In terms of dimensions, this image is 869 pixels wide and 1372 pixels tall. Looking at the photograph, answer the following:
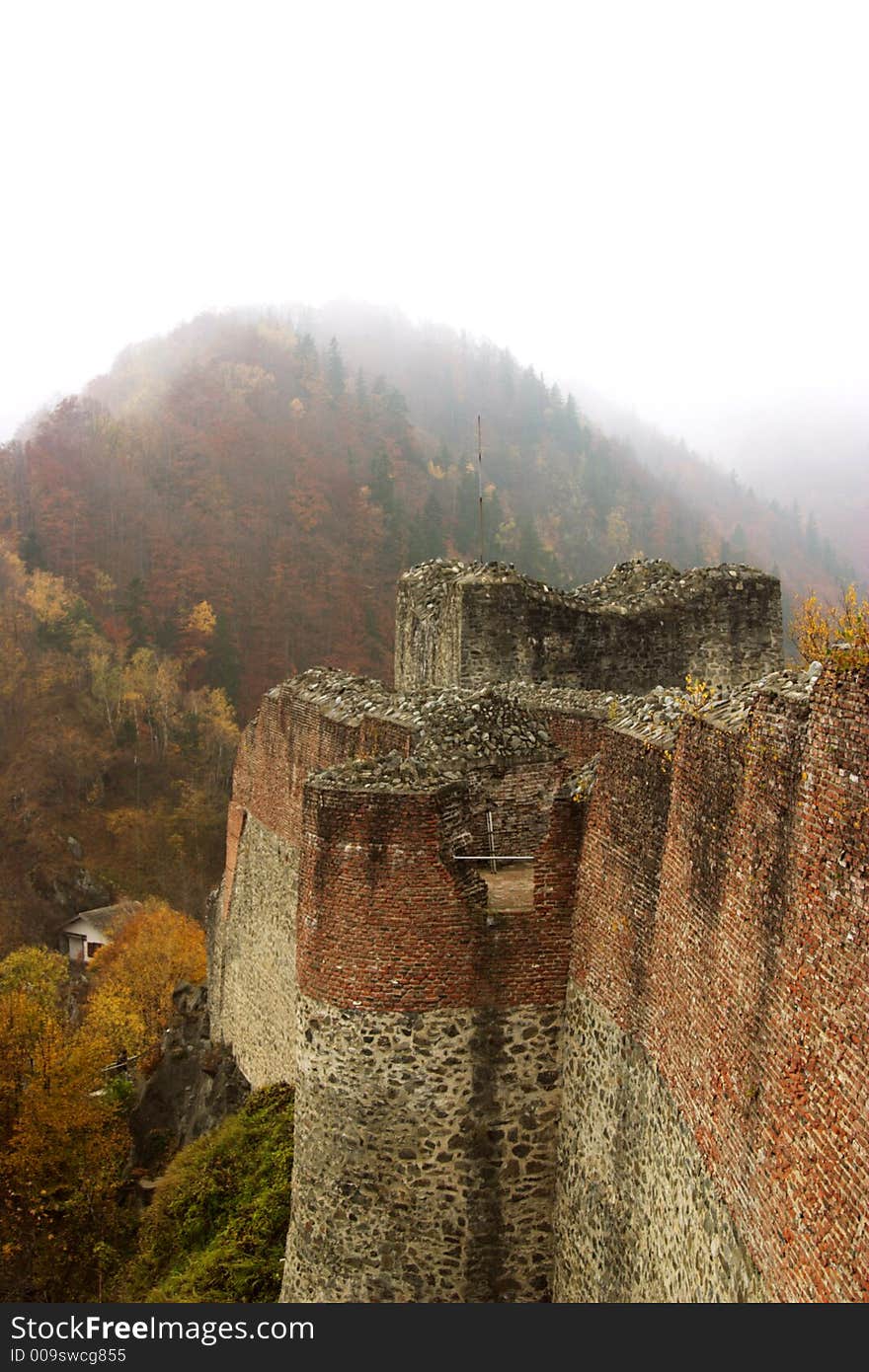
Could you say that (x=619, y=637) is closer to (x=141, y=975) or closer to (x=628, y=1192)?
(x=628, y=1192)

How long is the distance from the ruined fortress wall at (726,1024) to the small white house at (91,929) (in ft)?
173

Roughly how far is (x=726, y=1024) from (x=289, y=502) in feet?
311

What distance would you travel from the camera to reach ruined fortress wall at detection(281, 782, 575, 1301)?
10.0 m

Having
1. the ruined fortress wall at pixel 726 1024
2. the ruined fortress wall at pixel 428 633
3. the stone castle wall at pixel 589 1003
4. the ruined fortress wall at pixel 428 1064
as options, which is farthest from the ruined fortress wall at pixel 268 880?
the ruined fortress wall at pixel 726 1024

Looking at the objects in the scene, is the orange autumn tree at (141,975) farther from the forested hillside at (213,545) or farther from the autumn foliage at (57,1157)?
the forested hillside at (213,545)

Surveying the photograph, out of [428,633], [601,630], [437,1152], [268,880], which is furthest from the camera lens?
[268,880]

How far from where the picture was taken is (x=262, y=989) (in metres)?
18.2

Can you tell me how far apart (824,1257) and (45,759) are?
2854 inches

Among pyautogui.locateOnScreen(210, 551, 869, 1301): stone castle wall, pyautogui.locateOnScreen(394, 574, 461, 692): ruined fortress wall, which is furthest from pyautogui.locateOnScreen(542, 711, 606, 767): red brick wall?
pyautogui.locateOnScreen(394, 574, 461, 692): ruined fortress wall

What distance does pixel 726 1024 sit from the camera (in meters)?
6.73

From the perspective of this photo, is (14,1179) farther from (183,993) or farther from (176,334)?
(176,334)

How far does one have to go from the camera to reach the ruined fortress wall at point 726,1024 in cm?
532

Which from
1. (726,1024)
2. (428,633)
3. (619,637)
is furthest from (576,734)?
(428,633)

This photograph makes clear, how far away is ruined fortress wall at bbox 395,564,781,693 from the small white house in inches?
1815
